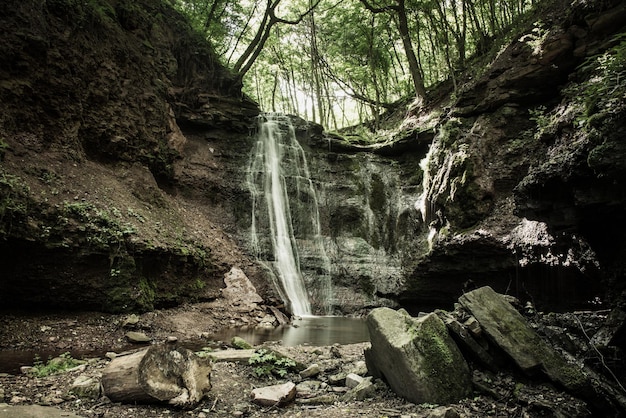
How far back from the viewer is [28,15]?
893 centimetres

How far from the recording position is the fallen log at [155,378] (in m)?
3.71

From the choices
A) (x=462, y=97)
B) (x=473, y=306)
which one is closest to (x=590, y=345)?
(x=473, y=306)

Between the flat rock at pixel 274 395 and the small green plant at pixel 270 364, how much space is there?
64cm

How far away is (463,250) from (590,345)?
6532 mm

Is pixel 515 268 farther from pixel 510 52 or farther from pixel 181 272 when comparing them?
pixel 181 272

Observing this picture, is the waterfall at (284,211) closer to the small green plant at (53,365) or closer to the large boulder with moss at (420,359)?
the small green plant at (53,365)

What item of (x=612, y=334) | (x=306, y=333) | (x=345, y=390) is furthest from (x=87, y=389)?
(x=612, y=334)

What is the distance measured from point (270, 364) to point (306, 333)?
4665 millimetres

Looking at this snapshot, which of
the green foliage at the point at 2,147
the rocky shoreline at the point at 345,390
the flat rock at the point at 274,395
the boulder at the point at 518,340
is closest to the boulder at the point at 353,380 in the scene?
the rocky shoreline at the point at 345,390

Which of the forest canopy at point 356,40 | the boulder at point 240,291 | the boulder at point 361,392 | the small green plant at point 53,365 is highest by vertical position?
the forest canopy at point 356,40

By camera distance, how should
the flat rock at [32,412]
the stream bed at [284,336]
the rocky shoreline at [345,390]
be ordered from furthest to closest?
the stream bed at [284,336]
the rocky shoreline at [345,390]
the flat rock at [32,412]

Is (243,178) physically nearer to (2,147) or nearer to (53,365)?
(2,147)

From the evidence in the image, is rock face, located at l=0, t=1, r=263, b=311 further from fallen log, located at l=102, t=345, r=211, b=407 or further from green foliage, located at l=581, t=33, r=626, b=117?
green foliage, located at l=581, t=33, r=626, b=117

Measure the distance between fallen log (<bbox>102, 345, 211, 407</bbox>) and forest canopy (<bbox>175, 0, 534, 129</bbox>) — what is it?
1580 cm
